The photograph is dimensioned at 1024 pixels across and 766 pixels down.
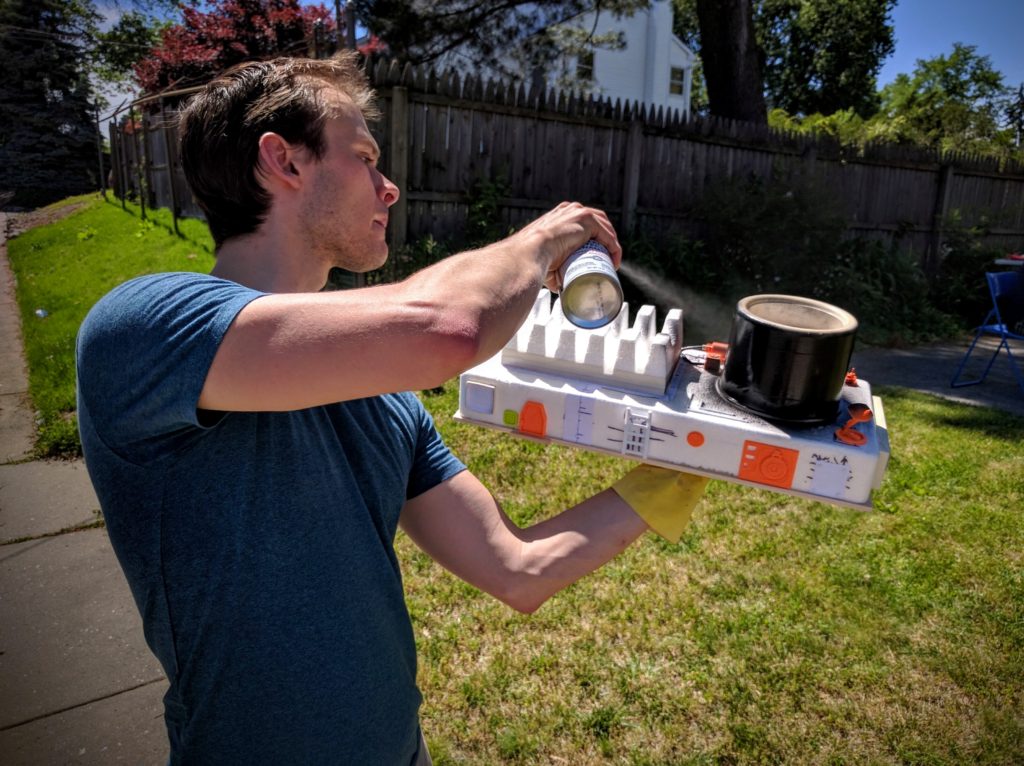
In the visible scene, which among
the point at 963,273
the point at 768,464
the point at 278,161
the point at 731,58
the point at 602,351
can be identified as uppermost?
the point at 731,58

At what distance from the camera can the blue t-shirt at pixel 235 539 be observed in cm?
92

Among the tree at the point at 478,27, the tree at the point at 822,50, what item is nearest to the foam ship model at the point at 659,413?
the tree at the point at 478,27

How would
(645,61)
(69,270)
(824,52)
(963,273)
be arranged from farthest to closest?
(824,52) < (645,61) < (963,273) < (69,270)

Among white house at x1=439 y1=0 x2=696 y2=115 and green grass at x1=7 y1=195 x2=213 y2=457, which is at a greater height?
white house at x1=439 y1=0 x2=696 y2=115

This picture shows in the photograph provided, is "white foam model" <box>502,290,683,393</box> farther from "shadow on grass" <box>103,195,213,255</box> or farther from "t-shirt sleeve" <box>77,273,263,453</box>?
"shadow on grass" <box>103,195,213,255</box>

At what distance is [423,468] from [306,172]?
66cm

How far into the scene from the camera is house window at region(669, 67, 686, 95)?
94.0 ft

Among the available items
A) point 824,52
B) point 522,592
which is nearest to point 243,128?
point 522,592

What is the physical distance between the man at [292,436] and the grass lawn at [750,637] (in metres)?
1.45

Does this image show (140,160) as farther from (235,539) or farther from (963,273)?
(235,539)

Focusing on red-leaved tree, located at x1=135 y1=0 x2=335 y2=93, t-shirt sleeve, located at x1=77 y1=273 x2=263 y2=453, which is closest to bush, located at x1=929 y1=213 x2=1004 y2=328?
t-shirt sleeve, located at x1=77 y1=273 x2=263 y2=453

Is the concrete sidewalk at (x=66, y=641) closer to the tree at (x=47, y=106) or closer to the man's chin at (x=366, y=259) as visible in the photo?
the man's chin at (x=366, y=259)

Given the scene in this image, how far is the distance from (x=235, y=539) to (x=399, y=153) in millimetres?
6183

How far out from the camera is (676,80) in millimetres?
28875
